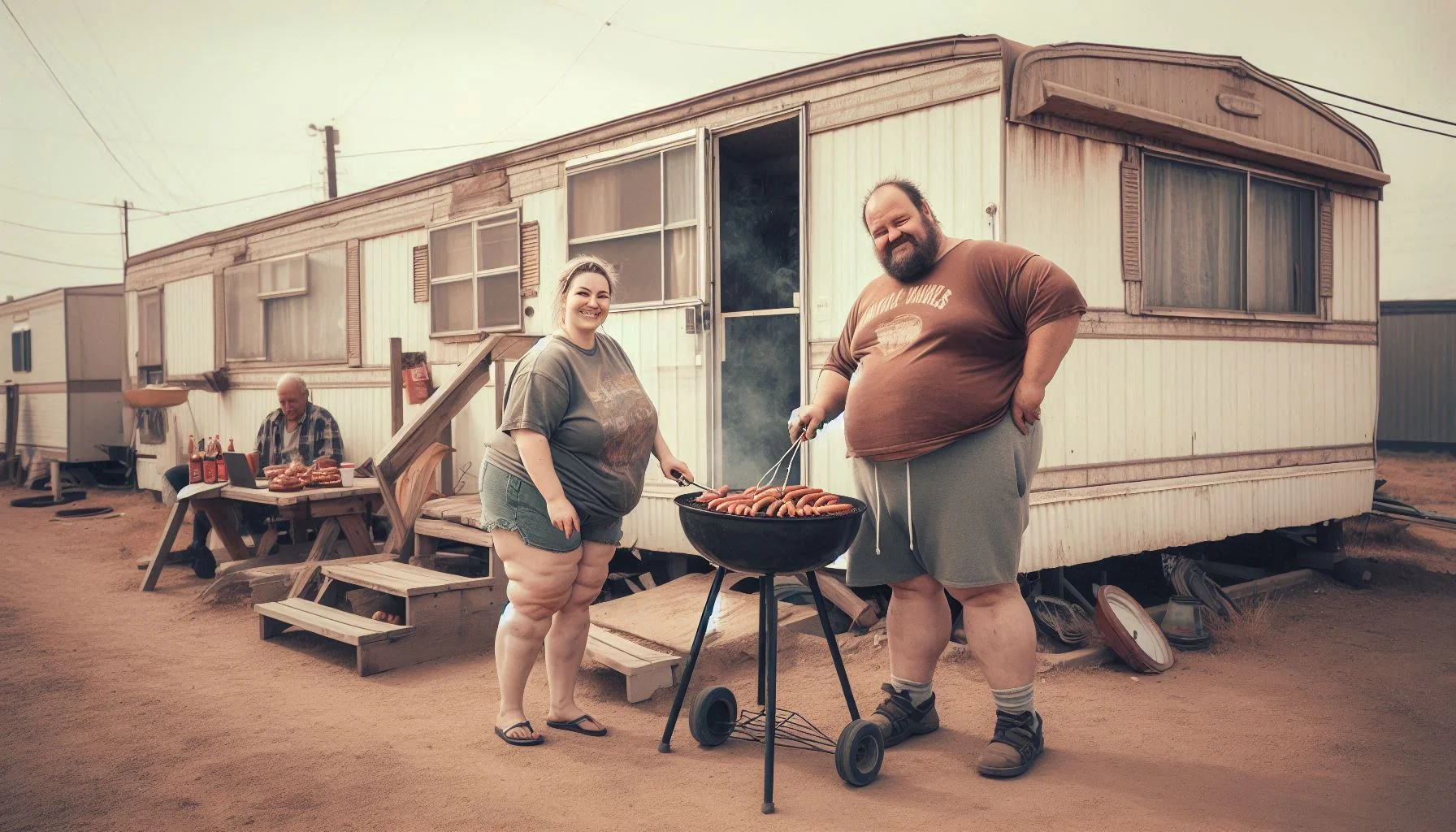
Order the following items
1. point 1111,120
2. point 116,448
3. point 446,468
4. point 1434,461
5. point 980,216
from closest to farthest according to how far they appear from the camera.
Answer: point 980,216
point 1111,120
point 446,468
point 116,448
point 1434,461

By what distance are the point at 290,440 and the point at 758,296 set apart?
12.3 feet


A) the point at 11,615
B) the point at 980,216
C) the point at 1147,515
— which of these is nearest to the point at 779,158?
the point at 980,216

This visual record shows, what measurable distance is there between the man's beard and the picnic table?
14.1 feet

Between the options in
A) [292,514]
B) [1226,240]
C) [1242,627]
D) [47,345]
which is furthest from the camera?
[47,345]

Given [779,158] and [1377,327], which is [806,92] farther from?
[1377,327]

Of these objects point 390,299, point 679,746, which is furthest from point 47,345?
point 679,746

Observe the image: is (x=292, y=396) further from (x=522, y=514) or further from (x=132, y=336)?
(x=132, y=336)

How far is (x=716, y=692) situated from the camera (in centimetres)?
358

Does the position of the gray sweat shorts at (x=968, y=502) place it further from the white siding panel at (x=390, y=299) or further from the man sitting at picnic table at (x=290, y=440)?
the white siding panel at (x=390, y=299)

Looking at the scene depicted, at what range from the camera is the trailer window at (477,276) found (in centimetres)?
712

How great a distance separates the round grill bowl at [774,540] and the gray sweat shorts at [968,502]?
0.79 ft

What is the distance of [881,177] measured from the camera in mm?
5047

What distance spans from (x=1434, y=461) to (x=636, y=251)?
15443 mm

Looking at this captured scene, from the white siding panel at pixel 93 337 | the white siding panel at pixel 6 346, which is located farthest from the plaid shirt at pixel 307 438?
the white siding panel at pixel 6 346
